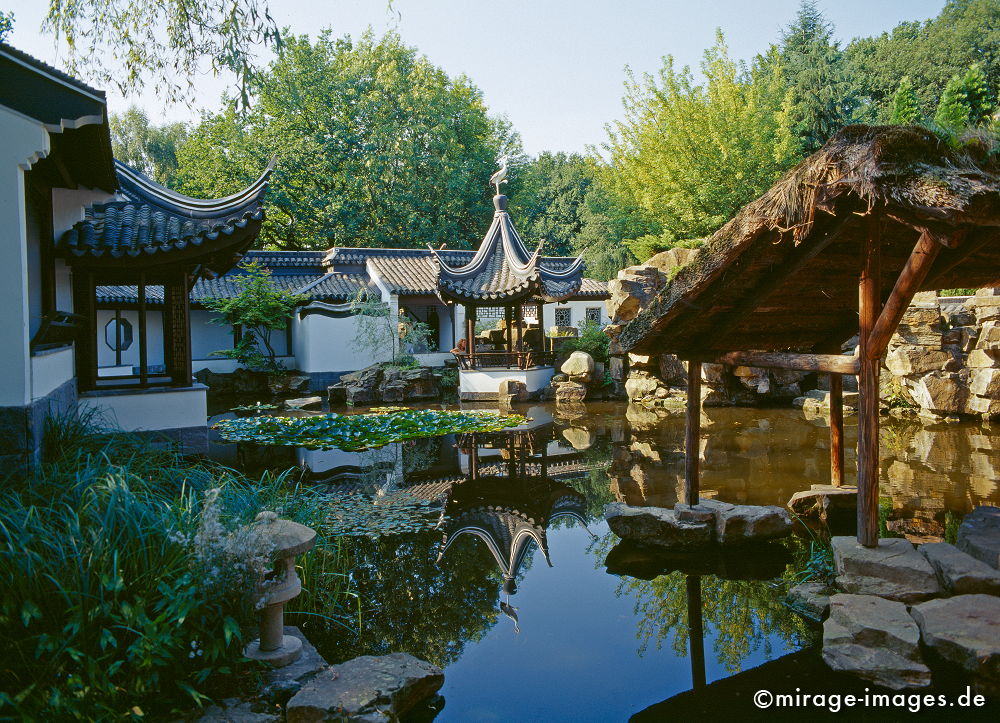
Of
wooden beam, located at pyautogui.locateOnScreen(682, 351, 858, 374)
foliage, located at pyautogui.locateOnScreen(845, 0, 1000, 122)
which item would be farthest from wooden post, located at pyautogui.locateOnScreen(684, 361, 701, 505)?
foliage, located at pyautogui.locateOnScreen(845, 0, 1000, 122)

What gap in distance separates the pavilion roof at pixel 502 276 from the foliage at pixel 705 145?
743 centimetres

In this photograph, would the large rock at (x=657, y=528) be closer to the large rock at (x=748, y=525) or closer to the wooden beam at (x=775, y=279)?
the large rock at (x=748, y=525)

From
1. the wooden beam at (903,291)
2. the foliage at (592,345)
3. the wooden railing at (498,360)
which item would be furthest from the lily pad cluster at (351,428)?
the wooden beam at (903,291)

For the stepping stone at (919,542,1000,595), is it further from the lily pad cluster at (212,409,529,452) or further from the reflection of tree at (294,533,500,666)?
the lily pad cluster at (212,409,529,452)

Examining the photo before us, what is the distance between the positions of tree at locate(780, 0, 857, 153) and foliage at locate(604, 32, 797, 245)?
597 millimetres

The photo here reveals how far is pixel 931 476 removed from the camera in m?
7.80

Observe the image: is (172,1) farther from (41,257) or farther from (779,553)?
(779,553)

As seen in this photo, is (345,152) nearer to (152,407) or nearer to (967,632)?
(152,407)

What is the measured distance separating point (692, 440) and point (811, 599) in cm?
172

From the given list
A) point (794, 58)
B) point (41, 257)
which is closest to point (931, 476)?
point (41, 257)

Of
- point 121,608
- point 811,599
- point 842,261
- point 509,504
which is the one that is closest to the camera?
point 121,608

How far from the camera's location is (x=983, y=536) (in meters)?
4.61

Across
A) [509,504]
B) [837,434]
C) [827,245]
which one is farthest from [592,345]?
[827,245]

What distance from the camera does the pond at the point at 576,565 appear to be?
3.80m
